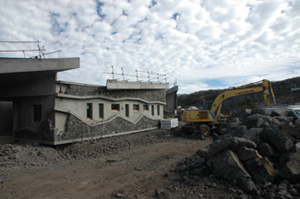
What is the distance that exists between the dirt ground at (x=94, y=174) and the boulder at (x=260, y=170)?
0.87 m

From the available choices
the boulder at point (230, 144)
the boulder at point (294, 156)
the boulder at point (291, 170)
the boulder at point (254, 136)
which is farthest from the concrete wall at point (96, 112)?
the boulder at point (294, 156)

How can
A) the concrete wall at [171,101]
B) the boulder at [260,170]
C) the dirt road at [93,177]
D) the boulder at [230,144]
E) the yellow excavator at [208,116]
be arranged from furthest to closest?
the concrete wall at [171,101] < the yellow excavator at [208,116] < the boulder at [230,144] < the dirt road at [93,177] < the boulder at [260,170]

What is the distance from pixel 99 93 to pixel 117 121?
2.78 m

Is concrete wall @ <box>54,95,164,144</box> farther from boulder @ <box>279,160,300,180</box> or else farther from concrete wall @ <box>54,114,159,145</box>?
boulder @ <box>279,160,300,180</box>

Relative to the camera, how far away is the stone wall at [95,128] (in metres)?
12.8

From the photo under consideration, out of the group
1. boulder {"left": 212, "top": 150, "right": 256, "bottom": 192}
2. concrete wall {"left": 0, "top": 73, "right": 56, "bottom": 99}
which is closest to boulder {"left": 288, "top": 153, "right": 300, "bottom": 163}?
boulder {"left": 212, "top": 150, "right": 256, "bottom": 192}

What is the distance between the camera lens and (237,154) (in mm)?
6473

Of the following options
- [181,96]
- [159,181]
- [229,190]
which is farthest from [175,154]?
[181,96]

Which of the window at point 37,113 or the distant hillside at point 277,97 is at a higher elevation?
the distant hillside at point 277,97

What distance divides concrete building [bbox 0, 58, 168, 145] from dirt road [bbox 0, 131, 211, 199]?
2.74 m

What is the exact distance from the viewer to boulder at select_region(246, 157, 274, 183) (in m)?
5.72

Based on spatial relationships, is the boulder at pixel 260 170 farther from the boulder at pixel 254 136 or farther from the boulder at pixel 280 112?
the boulder at pixel 280 112

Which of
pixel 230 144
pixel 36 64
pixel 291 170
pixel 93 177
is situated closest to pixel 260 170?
pixel 291 170

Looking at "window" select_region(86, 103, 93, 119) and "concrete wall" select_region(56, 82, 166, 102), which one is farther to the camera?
"window" select_region(86, 103, 93, 119)
